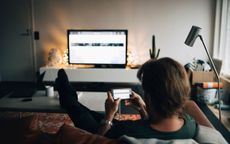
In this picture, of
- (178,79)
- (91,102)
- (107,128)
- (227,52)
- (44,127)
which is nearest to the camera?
(178,79)

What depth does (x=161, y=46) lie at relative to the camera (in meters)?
5.00

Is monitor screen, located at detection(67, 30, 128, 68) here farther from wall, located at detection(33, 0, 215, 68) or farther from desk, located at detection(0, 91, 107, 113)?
desk, located at detection(0, 91, 107, 113)

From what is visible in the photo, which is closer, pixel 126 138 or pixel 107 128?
pixel 126 138

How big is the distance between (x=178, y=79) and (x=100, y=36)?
12.4ft

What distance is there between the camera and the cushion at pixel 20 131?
1.16 meters

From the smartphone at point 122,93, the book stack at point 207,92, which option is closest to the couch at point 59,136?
the smartphone at point 122,93

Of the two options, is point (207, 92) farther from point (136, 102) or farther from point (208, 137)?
point (208, 137)

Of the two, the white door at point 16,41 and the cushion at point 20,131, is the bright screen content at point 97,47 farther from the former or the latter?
the cushion at point 20,131

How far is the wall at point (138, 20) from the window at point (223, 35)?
13 centimetres

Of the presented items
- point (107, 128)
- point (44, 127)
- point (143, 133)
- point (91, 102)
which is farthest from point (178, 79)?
point (44, 127)

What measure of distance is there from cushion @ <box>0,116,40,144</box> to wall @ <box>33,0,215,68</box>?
3.95m

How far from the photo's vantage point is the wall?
191 inches

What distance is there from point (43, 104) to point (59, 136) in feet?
5.11

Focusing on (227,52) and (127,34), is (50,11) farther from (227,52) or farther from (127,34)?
(227,52)
